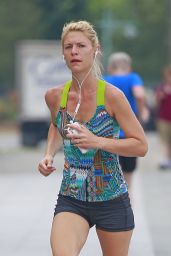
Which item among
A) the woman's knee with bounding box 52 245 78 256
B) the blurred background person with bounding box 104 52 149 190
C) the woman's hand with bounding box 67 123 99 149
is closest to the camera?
the woman's hand with bounding box 67 123 99 149

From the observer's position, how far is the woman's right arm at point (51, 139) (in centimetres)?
549

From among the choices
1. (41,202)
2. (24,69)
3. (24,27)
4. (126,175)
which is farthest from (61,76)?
(24,27)

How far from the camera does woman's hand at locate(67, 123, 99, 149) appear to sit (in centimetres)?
507

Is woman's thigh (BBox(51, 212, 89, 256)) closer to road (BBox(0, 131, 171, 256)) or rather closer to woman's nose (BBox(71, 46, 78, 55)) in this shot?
woman's nose (BBox(71, 46, 78, 55))

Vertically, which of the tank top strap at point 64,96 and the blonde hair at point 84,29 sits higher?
the blonde hair at point 84,29

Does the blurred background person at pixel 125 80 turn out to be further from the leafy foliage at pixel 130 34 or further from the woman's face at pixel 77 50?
the leafy foliage at pixel 130 34

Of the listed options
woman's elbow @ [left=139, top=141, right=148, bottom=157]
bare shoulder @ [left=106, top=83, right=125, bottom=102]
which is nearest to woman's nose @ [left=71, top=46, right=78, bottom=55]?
bare shoulder @ [left=106, top=83, right=125, bottom=102]

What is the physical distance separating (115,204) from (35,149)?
20.5 meters

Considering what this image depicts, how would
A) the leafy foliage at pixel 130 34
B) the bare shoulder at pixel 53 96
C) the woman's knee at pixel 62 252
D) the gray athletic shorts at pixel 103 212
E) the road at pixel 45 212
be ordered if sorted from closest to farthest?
the woman's knee at pixel 62 252 < the gray athletic shorts at pixel 103 212 < the bare shoulder at pixel 53 96 < the road at pixel 45 212 < the leafy foliage at pixel 130 34

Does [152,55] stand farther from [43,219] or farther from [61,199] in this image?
[61,199]

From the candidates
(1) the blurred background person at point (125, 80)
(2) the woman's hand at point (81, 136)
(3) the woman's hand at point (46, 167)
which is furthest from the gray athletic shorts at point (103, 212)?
(1) the blurred background person at point (125, 80)

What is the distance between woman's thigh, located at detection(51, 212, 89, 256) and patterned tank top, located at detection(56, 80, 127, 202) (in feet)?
0.42

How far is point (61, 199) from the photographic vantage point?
5512mm

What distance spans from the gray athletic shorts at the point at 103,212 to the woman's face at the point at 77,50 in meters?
0.73
